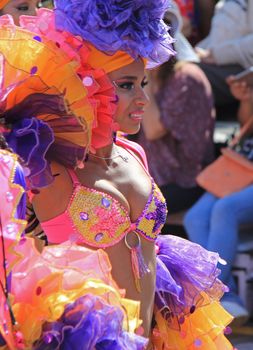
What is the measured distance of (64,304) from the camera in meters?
2.22

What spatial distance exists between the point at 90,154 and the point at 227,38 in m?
3.63

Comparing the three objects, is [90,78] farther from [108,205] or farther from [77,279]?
[77,279]

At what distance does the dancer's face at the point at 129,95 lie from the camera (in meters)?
3.11

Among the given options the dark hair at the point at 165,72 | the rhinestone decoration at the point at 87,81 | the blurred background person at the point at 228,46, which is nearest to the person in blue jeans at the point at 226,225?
the dark hair at the point at 165,72

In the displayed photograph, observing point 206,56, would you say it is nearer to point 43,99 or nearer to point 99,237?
point 99,237

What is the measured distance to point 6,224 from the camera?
2.16 meters

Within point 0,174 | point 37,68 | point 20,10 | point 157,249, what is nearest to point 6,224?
point 0,174

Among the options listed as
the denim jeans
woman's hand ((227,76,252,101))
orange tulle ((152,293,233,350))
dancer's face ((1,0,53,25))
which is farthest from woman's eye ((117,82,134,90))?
woman's hand ((227,76,252,101))

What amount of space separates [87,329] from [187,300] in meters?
1.21

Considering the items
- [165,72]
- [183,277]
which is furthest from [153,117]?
[183,277]

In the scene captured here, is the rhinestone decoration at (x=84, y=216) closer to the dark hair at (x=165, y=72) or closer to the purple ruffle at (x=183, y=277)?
the purple ruffle at (x=183, y=277)

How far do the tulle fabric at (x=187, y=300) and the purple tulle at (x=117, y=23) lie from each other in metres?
0.78

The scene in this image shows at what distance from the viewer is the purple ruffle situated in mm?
3328

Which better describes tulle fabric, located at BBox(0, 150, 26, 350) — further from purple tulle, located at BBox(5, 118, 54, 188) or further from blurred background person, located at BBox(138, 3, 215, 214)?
blurred background person, located at BBox(138, 3, 215, 214)
